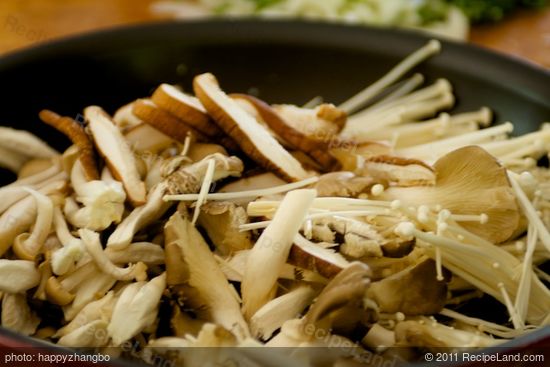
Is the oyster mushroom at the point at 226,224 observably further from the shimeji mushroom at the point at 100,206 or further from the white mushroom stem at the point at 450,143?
the white mushroom stem at the point at 450,143

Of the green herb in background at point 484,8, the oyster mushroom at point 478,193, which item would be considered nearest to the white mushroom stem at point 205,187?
the oyster mushroom at point 478,193

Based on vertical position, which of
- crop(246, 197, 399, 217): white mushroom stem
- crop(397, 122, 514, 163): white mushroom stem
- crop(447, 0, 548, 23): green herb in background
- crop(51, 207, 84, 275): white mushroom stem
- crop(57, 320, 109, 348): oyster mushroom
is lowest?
crop(57, 320, 109, 348): oyster mushroom

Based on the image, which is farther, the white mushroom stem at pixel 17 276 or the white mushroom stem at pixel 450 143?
the white mushroom stem at pixel 450 143

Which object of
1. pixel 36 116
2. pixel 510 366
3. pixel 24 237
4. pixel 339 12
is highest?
pixel 339 12

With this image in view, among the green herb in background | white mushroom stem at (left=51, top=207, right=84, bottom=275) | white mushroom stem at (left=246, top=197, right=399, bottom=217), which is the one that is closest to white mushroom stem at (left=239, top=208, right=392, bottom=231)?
white mushroom stem at (left=246, top=197, right=399, bottom=217)

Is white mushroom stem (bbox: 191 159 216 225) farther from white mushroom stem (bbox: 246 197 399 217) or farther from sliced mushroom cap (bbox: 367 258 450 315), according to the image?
sliced mushroom cap (bbox: 367 258 450 315)

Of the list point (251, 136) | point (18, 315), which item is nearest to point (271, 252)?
point (251, 136)

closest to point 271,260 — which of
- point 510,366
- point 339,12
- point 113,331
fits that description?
point 113,331

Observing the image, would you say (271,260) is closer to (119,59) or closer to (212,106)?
(212,106)
